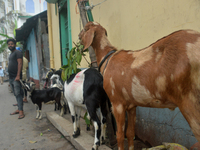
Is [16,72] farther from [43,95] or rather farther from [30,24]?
[30,24]

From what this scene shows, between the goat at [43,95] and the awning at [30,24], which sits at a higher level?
the awning at [30,24]

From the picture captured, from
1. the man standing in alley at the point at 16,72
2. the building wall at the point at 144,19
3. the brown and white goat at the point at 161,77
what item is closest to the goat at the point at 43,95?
the man standing in alley at the point at 16,72

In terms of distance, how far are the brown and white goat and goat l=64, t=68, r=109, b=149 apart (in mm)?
578

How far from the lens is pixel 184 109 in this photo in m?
1.27

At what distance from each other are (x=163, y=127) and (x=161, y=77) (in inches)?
61.2

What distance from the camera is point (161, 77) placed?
137 centimetres

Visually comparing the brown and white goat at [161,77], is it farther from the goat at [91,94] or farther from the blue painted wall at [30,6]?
the blue painted wall at [30,6]

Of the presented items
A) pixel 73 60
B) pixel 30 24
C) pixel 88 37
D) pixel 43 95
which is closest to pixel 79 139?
pixel 73 60

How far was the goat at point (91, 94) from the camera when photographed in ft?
8.00

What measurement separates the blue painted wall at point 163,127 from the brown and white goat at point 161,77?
0.98m

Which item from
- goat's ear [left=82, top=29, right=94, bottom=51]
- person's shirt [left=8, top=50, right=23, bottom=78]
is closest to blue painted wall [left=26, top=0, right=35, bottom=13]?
person's shirt [left=8, top=50, right=23, bottom=78]

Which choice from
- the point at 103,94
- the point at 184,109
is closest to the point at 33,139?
the point at 103,94

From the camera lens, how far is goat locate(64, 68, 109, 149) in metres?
2.44

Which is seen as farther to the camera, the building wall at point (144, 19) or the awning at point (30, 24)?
the awning at point (30, 24)
